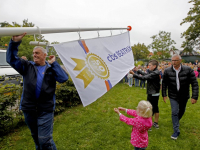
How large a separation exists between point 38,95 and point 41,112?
29 cm

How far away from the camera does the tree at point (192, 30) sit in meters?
21.1

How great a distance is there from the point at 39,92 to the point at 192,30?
91.6 ft

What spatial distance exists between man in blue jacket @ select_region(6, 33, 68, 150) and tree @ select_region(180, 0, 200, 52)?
1025 inches

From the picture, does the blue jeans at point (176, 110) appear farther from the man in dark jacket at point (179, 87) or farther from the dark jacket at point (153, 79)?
the dark jacket at point (153, 79)

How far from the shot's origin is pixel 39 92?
79.0 inches

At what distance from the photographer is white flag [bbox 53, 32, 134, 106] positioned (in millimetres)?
2219

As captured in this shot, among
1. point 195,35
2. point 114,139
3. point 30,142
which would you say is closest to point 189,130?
point 114,139

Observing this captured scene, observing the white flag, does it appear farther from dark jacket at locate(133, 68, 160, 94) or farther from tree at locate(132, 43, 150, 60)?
tree at locate(132, 43, 150, 60)

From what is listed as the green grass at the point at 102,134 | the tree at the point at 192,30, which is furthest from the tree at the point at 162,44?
the green grass at the point at 102,134

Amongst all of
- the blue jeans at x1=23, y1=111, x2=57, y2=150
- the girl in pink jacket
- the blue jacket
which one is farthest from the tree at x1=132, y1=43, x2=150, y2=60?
the blue jeans at x1=23, y1=111, x2=57, y2=150

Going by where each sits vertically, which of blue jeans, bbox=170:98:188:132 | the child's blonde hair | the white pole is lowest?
blue jeans, bbox=170:98:188:132

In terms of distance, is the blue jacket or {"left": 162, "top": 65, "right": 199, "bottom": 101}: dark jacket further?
{"left": 162, "top": 65, "right": 199, "bottom": 101}: dark jacket

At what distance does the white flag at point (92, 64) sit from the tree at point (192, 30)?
24.6 metres

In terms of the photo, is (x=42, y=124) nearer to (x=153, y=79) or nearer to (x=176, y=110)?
(x=153, y=79)
